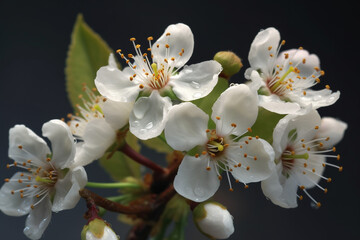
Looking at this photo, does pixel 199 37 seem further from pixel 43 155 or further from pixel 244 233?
pixel 43 155

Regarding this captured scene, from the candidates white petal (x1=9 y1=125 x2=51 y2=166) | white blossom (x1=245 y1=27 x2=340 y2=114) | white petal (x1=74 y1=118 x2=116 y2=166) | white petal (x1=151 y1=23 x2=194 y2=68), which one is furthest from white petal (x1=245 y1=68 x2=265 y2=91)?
white petal (x1=9 y1=125 x2=51 y2=166)

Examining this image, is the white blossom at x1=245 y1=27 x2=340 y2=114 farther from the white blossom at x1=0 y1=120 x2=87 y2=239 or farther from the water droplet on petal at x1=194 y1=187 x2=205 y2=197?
the white blossom at x1=0 y1=120 x2=87 y2=239

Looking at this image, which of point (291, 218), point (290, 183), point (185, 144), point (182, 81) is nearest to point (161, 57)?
point (182, 81)

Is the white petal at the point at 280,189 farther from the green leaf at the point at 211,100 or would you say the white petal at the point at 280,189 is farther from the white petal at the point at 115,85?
the white petal at the point at 115,85

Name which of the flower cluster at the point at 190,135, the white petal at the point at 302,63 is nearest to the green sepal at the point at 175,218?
the flower cluster at the point at 190,135

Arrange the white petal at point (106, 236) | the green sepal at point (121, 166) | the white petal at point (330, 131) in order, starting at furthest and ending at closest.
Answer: the green sepal at point (121, 166), the white petal at point (330, 131), the white petal at point (106, 236)

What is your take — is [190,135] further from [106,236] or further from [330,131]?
[330,131]

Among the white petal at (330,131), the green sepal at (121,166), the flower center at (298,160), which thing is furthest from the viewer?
the green sepal at (121,166)

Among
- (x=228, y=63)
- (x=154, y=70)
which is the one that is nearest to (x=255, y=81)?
(x=228, y=63)
